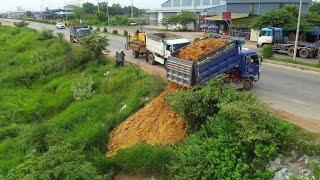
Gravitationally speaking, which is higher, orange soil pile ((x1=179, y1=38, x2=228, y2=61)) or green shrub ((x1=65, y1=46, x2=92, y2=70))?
orange soil pile ((x1=179, y1=38, x2=228, y2=61))

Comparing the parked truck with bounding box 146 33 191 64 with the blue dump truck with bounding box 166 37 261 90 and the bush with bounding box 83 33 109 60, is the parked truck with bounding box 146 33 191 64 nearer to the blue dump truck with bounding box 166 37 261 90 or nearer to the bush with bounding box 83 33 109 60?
the bush with bounding box 83 33 109 60

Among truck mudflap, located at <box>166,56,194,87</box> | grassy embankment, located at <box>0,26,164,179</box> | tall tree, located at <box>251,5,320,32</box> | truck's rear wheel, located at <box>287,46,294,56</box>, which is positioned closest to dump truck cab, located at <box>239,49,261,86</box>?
truck mudflap, located at <box>166,56,194,87</box>

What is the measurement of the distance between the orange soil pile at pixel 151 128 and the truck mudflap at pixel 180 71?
468 mm

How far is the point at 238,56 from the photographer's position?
18359 mm

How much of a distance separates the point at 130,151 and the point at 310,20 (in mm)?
36141

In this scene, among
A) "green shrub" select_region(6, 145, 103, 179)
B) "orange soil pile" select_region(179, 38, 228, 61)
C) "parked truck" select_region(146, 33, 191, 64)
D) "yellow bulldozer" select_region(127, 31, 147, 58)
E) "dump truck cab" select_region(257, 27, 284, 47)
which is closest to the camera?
"green shrub" select_region(6, 145, 103, 179)

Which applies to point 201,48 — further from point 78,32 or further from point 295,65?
point 78,32

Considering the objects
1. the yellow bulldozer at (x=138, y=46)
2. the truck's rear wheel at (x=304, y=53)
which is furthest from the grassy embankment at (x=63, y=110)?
the truck's rear wheel at (x=304, y=53)

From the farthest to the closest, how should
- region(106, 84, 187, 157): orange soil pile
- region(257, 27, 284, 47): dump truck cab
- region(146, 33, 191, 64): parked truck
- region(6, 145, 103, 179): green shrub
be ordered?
1. region(257, 27, 284, 47): dump truck cab
2. region(146, 33, 191, 64): parked truck
3. region(106, 84, 187, 157): orange soil pile
4. region(6, 145, 103, 179): green shrub

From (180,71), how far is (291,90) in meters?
6.68

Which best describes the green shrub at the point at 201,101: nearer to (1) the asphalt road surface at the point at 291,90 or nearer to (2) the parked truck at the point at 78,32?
(1) the asphalt road surface at the point at 291,90

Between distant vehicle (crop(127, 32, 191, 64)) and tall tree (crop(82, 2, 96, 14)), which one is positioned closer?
distant vehicle (crop(127, 32, 191, 64))

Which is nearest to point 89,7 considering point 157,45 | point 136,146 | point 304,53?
point 304,53

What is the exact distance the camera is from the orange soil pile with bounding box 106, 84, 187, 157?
14.8 m
